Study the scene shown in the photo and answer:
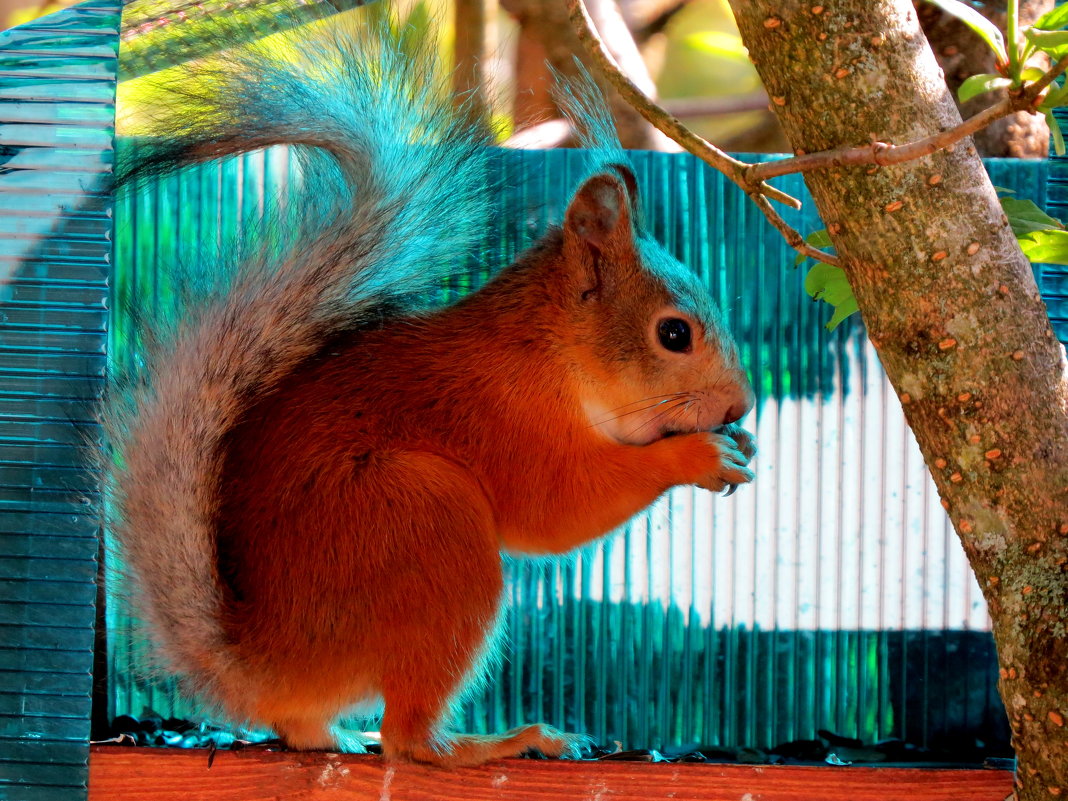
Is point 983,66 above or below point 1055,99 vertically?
above

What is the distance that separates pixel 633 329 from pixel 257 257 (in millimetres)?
816

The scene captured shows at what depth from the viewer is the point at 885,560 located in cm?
241

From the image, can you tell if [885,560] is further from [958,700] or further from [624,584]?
[624,584]

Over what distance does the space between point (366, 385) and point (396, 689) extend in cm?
61

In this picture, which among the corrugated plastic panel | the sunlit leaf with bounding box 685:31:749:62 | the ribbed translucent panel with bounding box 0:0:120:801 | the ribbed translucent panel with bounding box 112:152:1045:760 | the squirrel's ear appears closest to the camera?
the ribbed translucent panel with bounding box 0:0:120:801

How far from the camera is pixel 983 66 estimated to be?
2855 millimetres

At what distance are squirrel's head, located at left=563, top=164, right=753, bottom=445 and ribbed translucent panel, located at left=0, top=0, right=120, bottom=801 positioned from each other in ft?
3.23

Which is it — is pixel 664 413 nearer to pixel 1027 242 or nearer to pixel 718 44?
pixel 1027 242

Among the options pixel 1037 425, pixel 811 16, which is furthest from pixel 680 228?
pixel 1037 425

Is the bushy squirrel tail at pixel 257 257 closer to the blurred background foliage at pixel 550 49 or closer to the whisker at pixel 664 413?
the blurred background foliage at pixel 550 49

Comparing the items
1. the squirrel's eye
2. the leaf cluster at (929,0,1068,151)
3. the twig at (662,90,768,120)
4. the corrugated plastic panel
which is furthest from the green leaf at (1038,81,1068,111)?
the twig at (662,90,768,120)

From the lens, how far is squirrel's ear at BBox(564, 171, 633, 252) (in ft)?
7.33

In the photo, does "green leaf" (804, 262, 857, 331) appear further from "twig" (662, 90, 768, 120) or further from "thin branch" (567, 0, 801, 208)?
"twig" (662, 90, 768, 120)

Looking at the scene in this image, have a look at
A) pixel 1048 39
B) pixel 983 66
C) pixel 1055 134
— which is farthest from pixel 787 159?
pixel 983 66
